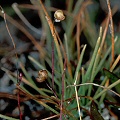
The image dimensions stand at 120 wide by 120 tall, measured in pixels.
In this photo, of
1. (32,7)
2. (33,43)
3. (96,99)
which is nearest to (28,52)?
(33,43)

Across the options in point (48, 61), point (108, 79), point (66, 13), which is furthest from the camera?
point (66, 13)

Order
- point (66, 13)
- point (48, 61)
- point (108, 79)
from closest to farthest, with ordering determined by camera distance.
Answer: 1. point (108, 79)
2. point (48, 61)
3. point (66, 13)

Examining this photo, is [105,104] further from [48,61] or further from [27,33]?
[27,33]

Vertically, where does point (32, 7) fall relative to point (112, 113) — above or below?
above

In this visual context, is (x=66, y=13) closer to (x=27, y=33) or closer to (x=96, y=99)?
(x=27, y=33)

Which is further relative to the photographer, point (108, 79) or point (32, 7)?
point (32, 7)

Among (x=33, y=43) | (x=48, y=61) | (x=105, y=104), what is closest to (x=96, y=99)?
(x=105, y=104)
